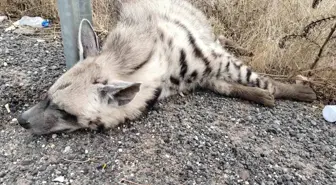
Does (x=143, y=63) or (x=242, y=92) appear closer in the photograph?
(x=143, y=63)

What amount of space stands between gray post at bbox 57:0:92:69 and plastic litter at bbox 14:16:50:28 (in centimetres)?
109

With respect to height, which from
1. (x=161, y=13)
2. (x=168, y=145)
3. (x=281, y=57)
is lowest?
(x=168, y=145)

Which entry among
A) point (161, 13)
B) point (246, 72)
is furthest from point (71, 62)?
point (246, 72)

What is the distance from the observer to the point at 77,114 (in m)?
2.48

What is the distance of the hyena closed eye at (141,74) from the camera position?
8.15 ft

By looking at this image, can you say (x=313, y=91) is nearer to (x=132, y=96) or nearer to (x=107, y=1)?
(x=132, y=96)

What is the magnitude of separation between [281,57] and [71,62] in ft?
5.29

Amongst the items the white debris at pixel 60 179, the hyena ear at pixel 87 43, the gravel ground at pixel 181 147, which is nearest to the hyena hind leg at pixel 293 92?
the gravel ground at pixel 181 147

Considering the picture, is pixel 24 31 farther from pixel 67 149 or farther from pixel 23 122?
pixel 67 149

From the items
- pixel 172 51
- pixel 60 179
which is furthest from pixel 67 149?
pixel 172 51

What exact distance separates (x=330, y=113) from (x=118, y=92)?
4.54 feet

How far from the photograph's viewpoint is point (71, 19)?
106 inches

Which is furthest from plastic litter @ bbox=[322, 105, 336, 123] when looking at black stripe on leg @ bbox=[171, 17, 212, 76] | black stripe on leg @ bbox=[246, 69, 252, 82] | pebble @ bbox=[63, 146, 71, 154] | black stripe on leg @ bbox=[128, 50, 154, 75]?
pebble @ bbox=[63, 146, 71, 154]

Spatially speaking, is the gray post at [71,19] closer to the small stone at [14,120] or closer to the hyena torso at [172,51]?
the hyena torso at [172,51]
